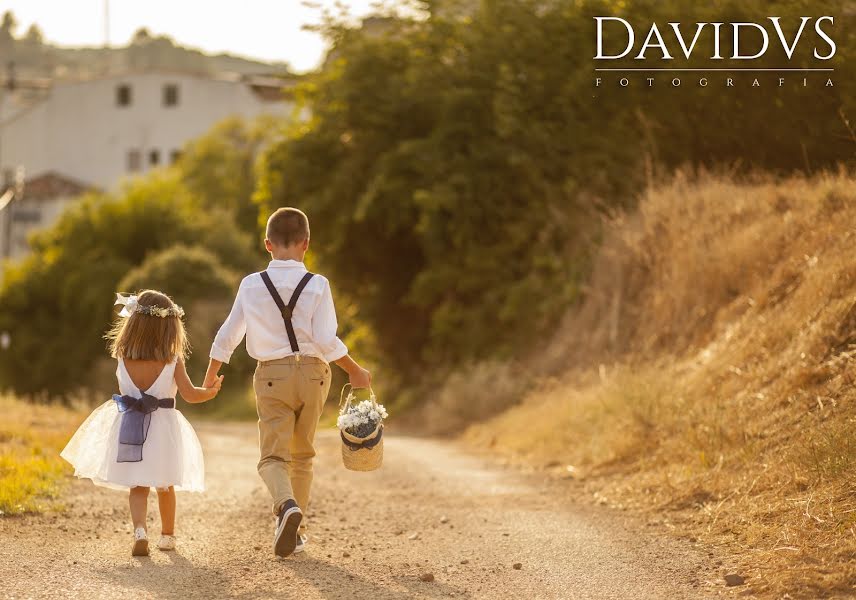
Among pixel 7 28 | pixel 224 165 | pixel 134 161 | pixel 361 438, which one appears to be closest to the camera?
pixel 361 438

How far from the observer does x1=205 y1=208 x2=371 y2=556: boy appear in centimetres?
764

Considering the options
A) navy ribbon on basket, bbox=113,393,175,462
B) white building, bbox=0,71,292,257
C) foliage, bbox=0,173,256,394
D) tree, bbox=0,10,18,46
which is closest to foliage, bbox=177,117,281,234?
white building, bbox=0,71,292,257

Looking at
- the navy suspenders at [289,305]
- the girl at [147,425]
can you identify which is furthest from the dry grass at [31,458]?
the navy suspenders at [289,305]

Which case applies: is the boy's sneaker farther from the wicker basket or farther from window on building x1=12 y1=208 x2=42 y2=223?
window on building x1=12 y1=208 x2=42 y2=223

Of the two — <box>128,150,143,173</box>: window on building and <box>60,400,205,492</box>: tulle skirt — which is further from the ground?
<box>128,150,143,173</box>: window on building

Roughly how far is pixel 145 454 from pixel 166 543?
52 centimetres

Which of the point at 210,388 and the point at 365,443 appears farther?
the point at 210,388

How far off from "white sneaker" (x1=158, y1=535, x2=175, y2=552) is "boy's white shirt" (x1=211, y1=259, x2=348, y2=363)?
116 centimetres

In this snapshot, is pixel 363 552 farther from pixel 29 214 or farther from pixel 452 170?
pixel 29 214

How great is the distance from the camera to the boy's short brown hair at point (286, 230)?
25.4 ft

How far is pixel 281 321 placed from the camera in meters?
7.67

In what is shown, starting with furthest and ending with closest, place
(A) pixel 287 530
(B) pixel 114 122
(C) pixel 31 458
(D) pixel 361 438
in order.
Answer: (B) pixel 114 122 → (C) pixel 31 458 → (D) pixel 361 438 → (A) pixel 287 530

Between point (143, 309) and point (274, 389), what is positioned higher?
point (143, 309)

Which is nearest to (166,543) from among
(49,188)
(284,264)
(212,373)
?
(212,373)
